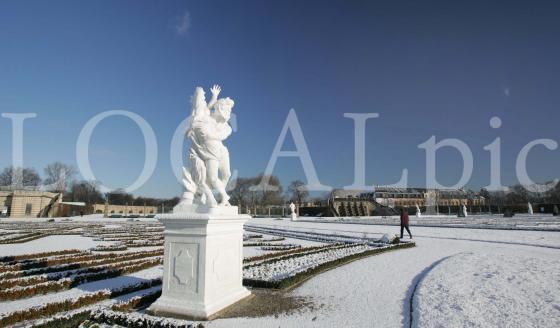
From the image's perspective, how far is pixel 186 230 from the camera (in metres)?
5.98

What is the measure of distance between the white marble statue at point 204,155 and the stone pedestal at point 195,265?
38 cm

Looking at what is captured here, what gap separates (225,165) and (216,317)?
2733mm

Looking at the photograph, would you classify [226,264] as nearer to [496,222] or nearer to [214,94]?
[214,94]

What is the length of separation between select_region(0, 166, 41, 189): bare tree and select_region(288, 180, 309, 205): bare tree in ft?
182

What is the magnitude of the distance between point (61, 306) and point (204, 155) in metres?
3.42

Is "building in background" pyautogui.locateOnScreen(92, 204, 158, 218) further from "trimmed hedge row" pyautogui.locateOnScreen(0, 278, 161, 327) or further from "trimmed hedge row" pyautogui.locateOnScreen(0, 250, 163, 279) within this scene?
"trimmed hedge row" pyautogui.locateOnScreen(0, 278, 161, 327)

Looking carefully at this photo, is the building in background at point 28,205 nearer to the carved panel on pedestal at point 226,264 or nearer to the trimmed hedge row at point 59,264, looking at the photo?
the trimmed hedge row at point 59,264

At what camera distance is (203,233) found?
19.1ft

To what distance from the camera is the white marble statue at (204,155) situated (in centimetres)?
654

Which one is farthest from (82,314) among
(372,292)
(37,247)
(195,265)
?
(37,247)

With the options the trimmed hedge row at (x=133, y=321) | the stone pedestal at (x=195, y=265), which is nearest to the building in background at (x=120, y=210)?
the stone pedestal at (x=195, y=265)

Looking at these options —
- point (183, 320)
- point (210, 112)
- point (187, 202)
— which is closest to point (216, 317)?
point (183, 320)

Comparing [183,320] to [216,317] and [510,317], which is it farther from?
[510,317]

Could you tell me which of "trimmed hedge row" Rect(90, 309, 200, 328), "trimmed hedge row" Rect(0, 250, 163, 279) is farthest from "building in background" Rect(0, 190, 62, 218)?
"trimmed hedge row" Rect(90, 309, 200, 328)
